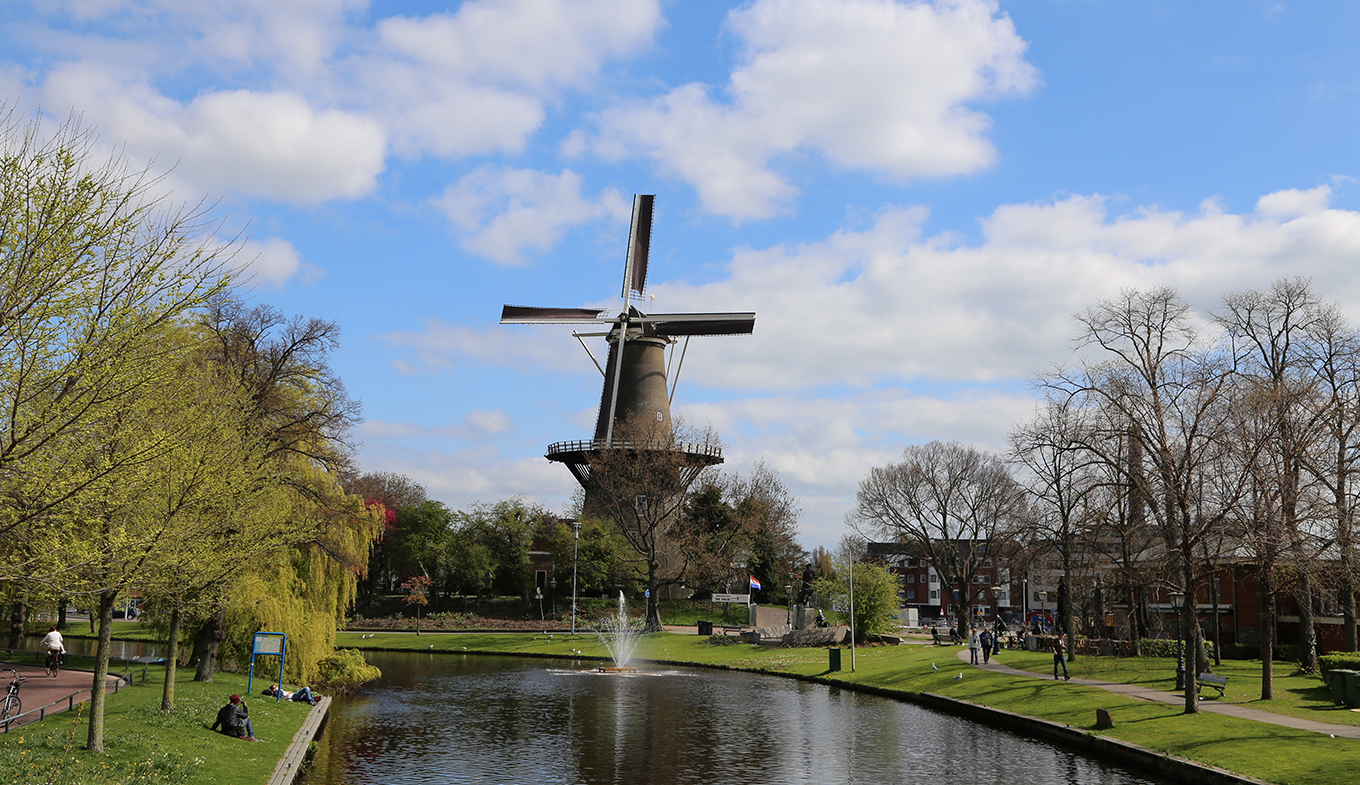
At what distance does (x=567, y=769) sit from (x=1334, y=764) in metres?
14.4

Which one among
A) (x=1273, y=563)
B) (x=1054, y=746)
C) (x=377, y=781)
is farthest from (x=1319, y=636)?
(x=377, y=781)

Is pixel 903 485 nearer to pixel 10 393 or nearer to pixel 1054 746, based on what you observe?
pixel 1054 746

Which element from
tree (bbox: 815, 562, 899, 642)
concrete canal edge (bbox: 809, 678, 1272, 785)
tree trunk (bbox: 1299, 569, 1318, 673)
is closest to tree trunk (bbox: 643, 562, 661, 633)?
tree (bbox: 815, 562, 899, 642)

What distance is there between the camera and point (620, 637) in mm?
53844

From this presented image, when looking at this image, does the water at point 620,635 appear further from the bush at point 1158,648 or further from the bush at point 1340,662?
the bush at point 1340,662

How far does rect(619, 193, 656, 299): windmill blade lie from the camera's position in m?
71.5

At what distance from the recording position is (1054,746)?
22.6 meters

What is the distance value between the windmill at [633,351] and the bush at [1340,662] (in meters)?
39.9

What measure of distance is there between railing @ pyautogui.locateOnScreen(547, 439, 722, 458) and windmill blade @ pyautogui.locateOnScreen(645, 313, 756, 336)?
353 inches

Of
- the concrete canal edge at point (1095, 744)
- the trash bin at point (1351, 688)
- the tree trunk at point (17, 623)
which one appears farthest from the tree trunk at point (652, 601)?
the trash bin at point (1351, 688)

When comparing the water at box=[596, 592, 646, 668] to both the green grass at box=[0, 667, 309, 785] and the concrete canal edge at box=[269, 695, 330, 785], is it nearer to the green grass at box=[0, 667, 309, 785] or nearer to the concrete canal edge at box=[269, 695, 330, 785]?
the concrete canal edge at box=[269, 695, 330, 785]

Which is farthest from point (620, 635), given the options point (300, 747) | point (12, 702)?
point (12, 702)

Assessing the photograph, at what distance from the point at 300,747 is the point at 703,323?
52.8 m

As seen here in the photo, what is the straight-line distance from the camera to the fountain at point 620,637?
43.5m
